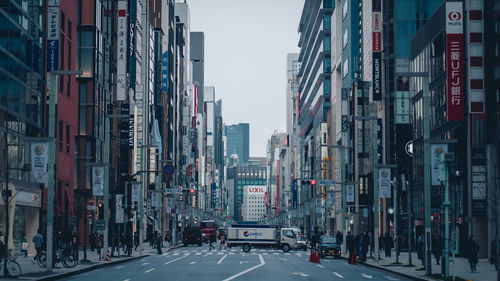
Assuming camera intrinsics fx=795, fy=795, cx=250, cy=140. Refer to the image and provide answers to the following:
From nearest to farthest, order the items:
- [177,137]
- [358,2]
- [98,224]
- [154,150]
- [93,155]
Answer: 1. [98,224]
2. [93,155]
3. [358,2]
4. [154,150]
5. [177,137]

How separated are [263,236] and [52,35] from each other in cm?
3094

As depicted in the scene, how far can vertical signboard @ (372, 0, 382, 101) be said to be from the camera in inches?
3499

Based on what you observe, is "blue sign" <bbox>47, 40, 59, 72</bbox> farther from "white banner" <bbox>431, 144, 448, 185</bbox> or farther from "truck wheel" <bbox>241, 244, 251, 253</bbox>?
"white banner" <bbox>431, 144, 448, 185</bbox>

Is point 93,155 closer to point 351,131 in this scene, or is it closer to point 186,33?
point 351,131

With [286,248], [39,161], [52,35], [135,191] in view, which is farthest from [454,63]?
[39,161]

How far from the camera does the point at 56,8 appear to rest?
191ft

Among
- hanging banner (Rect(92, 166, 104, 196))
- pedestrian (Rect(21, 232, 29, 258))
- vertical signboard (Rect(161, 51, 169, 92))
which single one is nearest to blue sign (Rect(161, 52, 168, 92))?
vertical signboard (Rect(161, 51, 169, 92))

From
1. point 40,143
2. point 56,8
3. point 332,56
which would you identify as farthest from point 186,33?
point 40,143

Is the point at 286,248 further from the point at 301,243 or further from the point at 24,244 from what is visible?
the point at 24,244

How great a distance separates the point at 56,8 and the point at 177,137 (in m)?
109

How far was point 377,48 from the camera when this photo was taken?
90.1 metres

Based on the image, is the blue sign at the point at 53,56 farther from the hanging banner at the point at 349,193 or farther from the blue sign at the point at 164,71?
the blue sign at the point at 164,71

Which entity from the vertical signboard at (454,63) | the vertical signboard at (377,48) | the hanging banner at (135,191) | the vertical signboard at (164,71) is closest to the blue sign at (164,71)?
the vertical signboard at (164,71)

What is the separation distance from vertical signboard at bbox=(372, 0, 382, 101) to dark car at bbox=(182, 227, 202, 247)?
2681 cm
